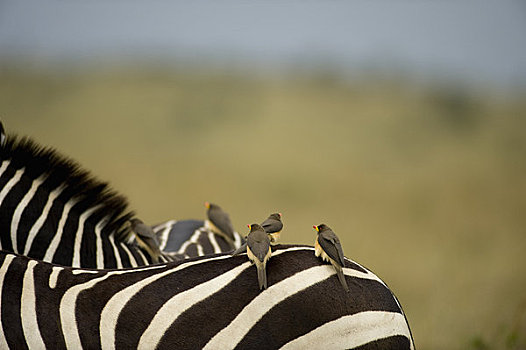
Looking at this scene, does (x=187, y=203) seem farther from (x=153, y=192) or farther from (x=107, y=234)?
(x=107, y=234)

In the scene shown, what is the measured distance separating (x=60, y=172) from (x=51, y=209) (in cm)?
24

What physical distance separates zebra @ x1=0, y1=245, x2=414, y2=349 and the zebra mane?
3.71ft

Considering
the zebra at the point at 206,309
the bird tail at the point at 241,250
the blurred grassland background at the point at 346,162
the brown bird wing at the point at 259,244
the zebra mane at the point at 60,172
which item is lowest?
the blurred grassland background at the point at 346,162

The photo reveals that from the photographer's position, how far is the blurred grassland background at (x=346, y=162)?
494 inches

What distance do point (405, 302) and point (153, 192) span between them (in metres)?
9.57

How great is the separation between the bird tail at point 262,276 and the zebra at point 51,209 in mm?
1600

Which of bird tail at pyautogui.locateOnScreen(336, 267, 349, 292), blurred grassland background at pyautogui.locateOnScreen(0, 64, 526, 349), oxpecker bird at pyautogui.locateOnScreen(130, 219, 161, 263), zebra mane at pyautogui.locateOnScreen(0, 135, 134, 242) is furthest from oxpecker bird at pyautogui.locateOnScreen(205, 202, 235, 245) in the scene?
bird tail at pyautogui.locateOnScreen(336, 267, 349, 292)

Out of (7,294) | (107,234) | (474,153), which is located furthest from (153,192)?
(7,294)

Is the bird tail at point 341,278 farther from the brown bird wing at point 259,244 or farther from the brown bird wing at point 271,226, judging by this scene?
the brown bird wing at point 271,226

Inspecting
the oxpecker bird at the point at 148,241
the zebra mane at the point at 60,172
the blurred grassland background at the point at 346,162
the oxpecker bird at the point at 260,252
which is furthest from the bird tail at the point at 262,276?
the blurred grassland background at the point at 346,162

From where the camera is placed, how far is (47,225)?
3.68m

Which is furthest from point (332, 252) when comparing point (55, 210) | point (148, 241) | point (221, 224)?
point (221, 224)

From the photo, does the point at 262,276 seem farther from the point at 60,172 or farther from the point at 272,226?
the point at 60,172

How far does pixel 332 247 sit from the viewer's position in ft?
8.71
